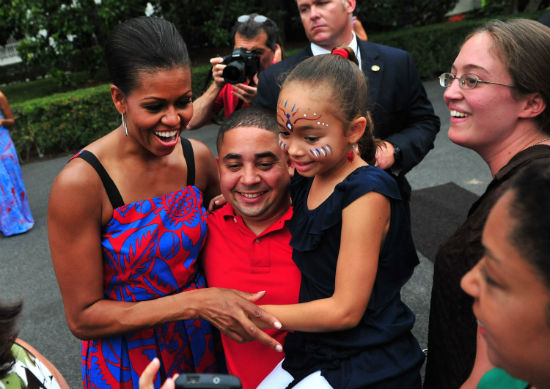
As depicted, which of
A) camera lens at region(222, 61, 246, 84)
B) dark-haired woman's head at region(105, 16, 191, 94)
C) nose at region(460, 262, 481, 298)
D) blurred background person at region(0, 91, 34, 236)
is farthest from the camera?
blurred background person at region(0, 91, 34, 236)

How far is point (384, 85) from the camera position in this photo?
287 centimetres

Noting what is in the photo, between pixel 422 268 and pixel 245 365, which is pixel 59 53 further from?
pixel 245 365

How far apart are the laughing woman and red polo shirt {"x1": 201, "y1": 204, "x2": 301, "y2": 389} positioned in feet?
0.45

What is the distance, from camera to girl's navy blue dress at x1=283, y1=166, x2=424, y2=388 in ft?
5.35

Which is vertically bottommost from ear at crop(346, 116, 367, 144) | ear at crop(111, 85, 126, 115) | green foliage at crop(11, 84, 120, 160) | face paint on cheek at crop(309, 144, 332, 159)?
green foliage at crop(11, 84, 120, 160)

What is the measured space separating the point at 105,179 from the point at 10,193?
5102 millimetres

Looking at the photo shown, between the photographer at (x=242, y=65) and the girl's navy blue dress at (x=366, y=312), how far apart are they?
5.56 feet

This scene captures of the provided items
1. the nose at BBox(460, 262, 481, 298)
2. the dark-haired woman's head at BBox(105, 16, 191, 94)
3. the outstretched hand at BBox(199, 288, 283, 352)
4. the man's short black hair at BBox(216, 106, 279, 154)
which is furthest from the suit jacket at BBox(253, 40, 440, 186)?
the nose at BBox(460, 262, 481, 298)

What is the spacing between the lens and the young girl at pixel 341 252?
1600 mm

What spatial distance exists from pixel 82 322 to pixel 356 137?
1.26 meters

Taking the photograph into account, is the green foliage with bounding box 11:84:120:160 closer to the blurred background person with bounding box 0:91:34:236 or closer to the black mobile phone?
the blurred background person with bounding box 0:91:34:236

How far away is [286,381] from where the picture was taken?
1.80 m

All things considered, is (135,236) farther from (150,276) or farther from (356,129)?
(356,129)

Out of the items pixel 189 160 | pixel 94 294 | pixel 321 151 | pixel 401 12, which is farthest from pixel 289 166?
pixel 401 12
